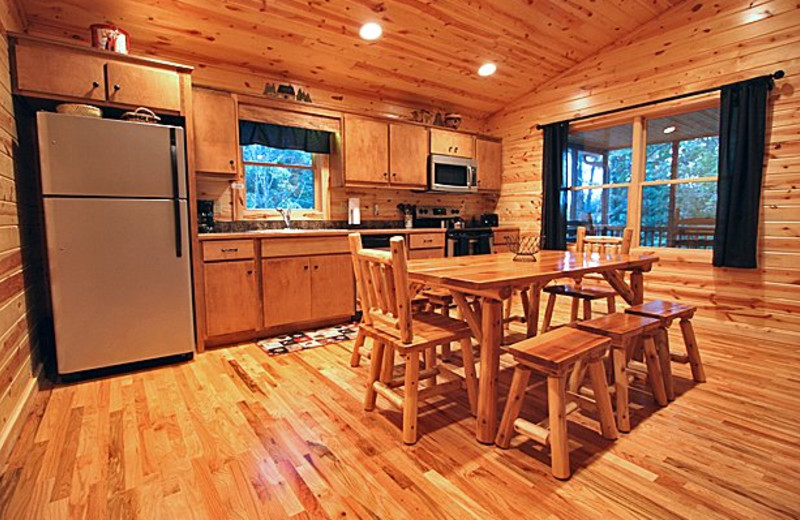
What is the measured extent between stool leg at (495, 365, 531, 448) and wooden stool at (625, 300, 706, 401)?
0.98m

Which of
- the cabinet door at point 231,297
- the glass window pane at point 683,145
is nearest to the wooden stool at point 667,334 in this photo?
the glass window pane at point 683,145

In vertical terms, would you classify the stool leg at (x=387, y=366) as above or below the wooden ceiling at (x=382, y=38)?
below

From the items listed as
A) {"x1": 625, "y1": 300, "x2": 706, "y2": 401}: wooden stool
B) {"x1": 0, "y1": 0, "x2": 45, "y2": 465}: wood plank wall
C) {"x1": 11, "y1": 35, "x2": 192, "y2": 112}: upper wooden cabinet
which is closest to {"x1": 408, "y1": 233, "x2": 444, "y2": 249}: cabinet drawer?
{"x1": 625, "y1": 300, "x2": 706, "y2": 401}: wooden stool

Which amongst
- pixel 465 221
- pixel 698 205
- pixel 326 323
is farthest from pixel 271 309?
pixel 698 205

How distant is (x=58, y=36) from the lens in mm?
2812

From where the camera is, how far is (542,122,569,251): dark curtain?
4.65 meters

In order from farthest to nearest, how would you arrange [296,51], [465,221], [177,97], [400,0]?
[465,221] < [296,51] < [400,0] < [177,97]

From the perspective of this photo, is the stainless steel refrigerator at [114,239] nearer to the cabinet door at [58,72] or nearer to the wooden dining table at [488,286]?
the cabinet door at [58,72]

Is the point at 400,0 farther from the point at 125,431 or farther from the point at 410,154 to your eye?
the point at 125,431

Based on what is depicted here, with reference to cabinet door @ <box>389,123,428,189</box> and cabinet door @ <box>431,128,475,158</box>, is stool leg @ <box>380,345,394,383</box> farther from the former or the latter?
cabinet door @ <box>431,128,475,158</box>

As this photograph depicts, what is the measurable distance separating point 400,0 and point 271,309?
2.74m

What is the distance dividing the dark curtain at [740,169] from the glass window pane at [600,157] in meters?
0.96

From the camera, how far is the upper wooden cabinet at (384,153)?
3.99 meters

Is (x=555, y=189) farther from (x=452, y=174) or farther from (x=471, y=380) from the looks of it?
(x=471, y=380)
